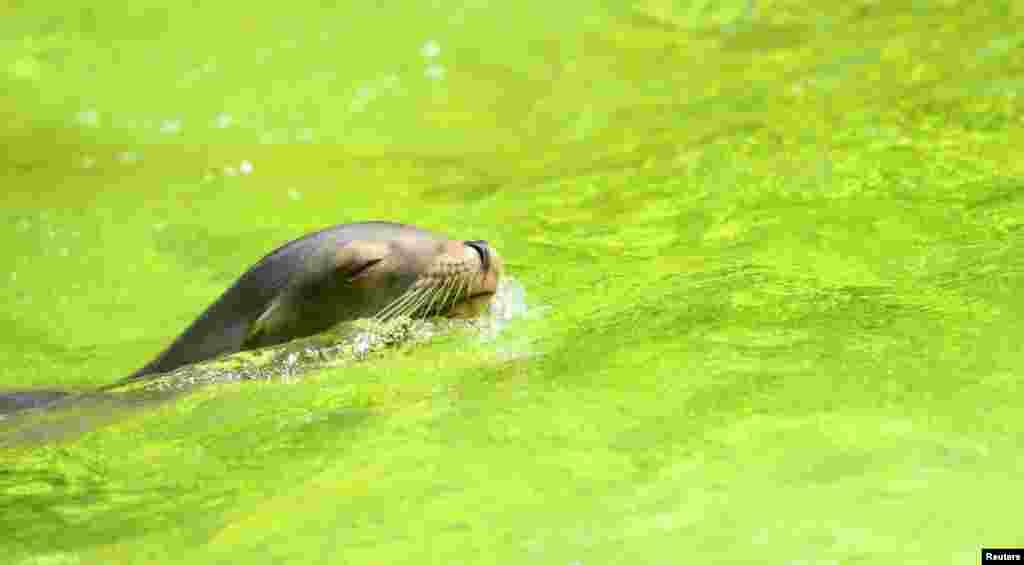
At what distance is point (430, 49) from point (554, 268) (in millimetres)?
5017

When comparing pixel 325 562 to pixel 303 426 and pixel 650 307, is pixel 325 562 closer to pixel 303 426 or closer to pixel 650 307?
pixel 303 426

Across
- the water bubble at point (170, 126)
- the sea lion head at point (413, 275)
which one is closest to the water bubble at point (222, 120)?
the water bubble at point (170, 126)

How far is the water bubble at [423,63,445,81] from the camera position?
10.3 meters

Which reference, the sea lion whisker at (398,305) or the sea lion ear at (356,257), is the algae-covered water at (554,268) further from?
the sea lion ear at (356,257)

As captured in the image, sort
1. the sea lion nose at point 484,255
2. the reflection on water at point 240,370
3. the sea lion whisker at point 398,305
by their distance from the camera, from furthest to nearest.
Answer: the sea lion nose at point 484,255
the sea lion whisker at point 398,305
the reflection on water at point 240,370

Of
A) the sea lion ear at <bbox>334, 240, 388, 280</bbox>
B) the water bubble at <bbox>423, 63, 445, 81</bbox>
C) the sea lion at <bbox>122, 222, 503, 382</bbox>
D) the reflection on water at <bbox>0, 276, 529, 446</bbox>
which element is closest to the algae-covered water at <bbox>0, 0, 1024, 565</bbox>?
the water bubble at <bbox>423, 63, 445, 81</bbox>

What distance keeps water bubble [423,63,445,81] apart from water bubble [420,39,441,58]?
0.16 meters

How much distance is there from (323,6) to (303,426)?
25.3 ft

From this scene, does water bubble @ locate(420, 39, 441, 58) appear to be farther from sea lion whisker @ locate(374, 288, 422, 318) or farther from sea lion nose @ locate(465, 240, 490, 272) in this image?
sea lion whisker @ locate(374, 288, 422, 318)

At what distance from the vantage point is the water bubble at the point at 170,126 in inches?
380

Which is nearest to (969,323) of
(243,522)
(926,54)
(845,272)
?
(845,272)

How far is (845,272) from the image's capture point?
16.7 feet

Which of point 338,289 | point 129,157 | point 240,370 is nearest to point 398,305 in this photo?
point 338,289

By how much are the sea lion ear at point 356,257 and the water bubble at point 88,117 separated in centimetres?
520
